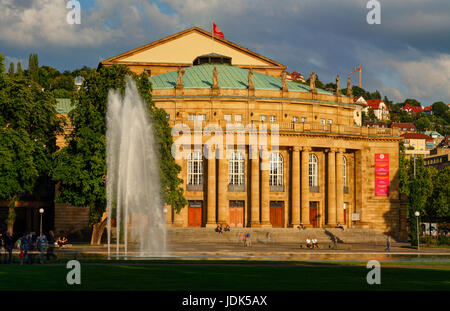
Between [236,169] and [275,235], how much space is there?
12.3m

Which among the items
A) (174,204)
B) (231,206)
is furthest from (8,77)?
(231,206)

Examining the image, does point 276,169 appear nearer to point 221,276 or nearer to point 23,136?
point 23,136

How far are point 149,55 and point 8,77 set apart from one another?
44.6 m

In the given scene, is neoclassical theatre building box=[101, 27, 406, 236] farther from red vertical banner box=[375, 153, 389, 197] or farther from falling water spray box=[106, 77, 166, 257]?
falling water spray box=[106, 77, 166, 257]

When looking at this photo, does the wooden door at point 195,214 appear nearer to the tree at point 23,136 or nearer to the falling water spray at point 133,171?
the falling water spray at point 133,171

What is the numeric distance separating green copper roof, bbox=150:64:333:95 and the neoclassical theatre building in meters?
0.15

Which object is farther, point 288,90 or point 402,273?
point 288,90

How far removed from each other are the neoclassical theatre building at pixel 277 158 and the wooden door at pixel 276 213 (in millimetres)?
128

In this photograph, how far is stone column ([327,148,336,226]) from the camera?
89.6 m

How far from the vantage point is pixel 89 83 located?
64188 mm

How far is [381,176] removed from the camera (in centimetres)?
9494

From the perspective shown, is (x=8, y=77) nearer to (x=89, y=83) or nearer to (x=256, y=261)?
(x=89, y=83)

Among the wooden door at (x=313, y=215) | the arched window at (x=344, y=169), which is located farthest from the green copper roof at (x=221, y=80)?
the wooden door at (x=313, y=215)

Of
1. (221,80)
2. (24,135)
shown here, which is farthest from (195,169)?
(24,135)
